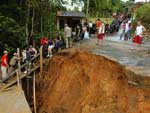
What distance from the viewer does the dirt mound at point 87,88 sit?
54.1ft

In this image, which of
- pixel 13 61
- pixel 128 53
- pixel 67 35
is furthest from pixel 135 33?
pixel 13 61

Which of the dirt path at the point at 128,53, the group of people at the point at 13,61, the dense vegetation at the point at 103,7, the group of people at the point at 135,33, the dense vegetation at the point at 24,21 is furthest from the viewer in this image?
the dense vegetation at the point at 103,7

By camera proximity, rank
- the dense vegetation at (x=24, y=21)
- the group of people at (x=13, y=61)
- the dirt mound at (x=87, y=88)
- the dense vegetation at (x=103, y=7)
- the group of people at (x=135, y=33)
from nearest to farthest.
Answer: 1. the dirt mound at (x=87, y=88)
2. the group of people at (x=13, y=61)
3. the group of people at (x=135, y=33)
4. the dense vegetation at (x=24, y=21)
5. the dense vegetation at (x=103, y=7)

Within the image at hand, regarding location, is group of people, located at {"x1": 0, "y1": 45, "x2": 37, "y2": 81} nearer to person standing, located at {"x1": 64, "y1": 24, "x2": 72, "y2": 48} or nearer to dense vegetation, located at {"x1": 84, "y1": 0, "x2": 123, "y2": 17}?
person standing, located at {"x1": 64, "y1": 24, "x2": 72, "y2": 48}

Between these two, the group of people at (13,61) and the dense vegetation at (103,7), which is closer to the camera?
the group of people at (13,61)

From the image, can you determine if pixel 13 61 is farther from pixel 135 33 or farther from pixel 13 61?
pixel 135 33

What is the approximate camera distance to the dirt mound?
16.5m

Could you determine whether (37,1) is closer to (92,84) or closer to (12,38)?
(12,38)

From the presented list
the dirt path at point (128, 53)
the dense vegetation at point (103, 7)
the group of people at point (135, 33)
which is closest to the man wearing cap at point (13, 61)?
the dirt path at point (128, 53)

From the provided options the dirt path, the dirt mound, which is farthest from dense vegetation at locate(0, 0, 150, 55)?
the dirt mound

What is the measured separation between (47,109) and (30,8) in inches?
368

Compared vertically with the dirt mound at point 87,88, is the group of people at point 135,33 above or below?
above

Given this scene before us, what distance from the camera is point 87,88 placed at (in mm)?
18828

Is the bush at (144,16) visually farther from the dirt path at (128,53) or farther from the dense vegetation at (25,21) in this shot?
the dense vegetation at (25,21)
